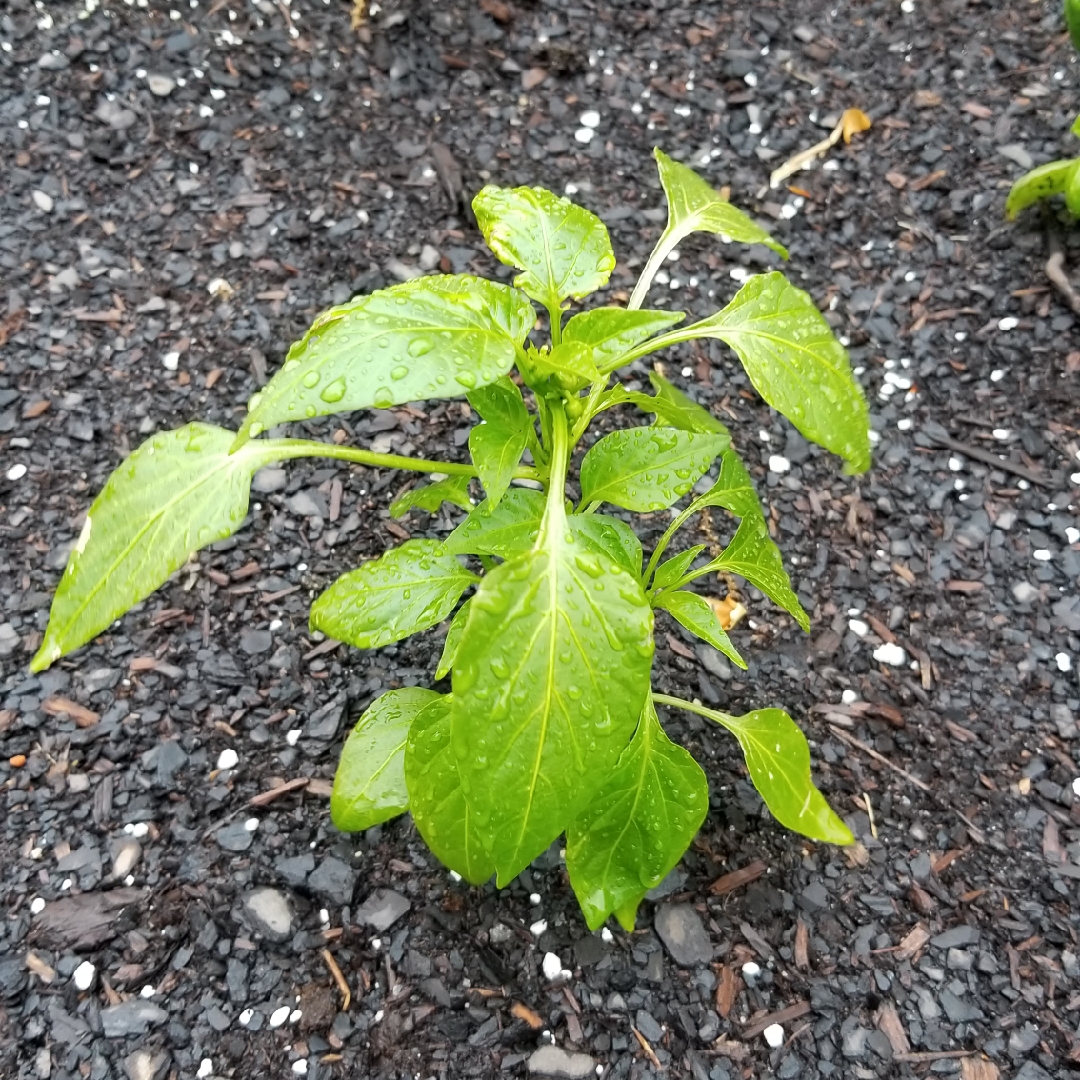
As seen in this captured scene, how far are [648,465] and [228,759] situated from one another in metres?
0.92

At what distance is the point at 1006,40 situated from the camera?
248cm

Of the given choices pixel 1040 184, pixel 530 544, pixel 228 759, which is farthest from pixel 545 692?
pixel 1040 184

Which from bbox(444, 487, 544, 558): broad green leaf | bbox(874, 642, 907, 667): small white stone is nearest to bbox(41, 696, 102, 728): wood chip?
bbox(444, 487, 544, 558): broad green leaf

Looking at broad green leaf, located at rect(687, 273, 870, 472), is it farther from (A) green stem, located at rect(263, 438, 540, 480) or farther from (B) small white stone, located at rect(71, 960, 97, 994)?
(B) small white stone, located at rect(71, 960, 97, 994)

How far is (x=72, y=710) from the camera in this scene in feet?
5.04

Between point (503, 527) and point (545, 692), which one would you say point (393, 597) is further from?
point (545, 692)

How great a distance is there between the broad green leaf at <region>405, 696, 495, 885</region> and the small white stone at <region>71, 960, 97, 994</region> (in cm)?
62

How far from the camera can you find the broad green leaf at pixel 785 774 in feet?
3.71

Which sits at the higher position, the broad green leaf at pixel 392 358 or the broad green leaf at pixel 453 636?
the broad green leaf at pixel 392 358

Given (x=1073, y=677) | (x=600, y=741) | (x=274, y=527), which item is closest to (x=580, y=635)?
(x=600, y=741)

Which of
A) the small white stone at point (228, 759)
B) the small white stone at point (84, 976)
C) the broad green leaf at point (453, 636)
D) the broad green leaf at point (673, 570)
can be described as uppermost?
the broad green leaf at point (673, 570)

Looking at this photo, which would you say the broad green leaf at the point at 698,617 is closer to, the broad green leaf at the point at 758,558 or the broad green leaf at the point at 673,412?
the broad green leaf at the point at 758,558

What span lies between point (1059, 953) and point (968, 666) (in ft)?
1.63

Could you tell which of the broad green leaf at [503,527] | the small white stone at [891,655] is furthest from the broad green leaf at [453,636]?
the small white stone at [891,655]
